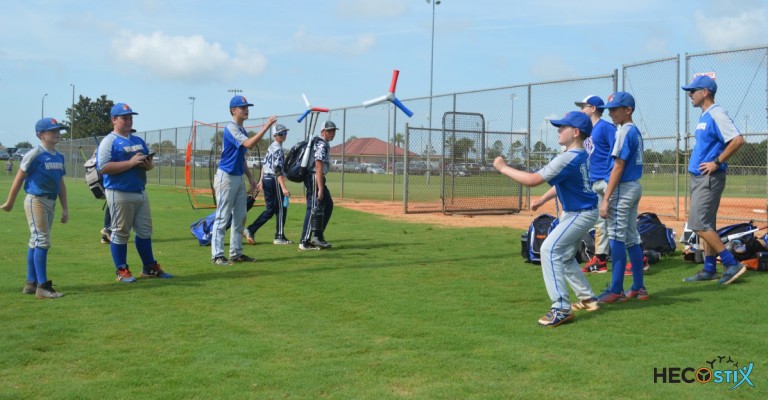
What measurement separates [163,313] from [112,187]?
2.08 meters

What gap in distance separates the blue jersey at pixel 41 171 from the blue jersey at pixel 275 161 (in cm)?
424

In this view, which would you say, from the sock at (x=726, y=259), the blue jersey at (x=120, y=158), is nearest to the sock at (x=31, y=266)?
the blue jersey at (x=120, y=158)

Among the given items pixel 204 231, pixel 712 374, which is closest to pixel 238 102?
pixel 204 231

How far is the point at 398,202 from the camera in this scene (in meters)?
21.6

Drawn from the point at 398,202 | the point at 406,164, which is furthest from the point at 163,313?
the point at 398,202

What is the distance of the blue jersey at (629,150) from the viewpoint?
661 cm

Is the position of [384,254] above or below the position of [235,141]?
below

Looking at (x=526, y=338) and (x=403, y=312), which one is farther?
(x=403, y=312)

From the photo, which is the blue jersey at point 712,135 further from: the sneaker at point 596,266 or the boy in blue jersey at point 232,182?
the boy in blue jersey at point 232,182

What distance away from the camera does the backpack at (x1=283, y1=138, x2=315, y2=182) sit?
10.5 metres

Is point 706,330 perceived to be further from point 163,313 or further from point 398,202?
point 398,202

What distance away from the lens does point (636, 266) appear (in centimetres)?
682

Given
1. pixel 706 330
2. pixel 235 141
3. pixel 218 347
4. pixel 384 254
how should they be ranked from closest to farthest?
pixel 218 347 < pixel 706 330 < pixel 235 141 < pixel 384 254

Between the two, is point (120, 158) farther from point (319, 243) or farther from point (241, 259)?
point (319, 243)
